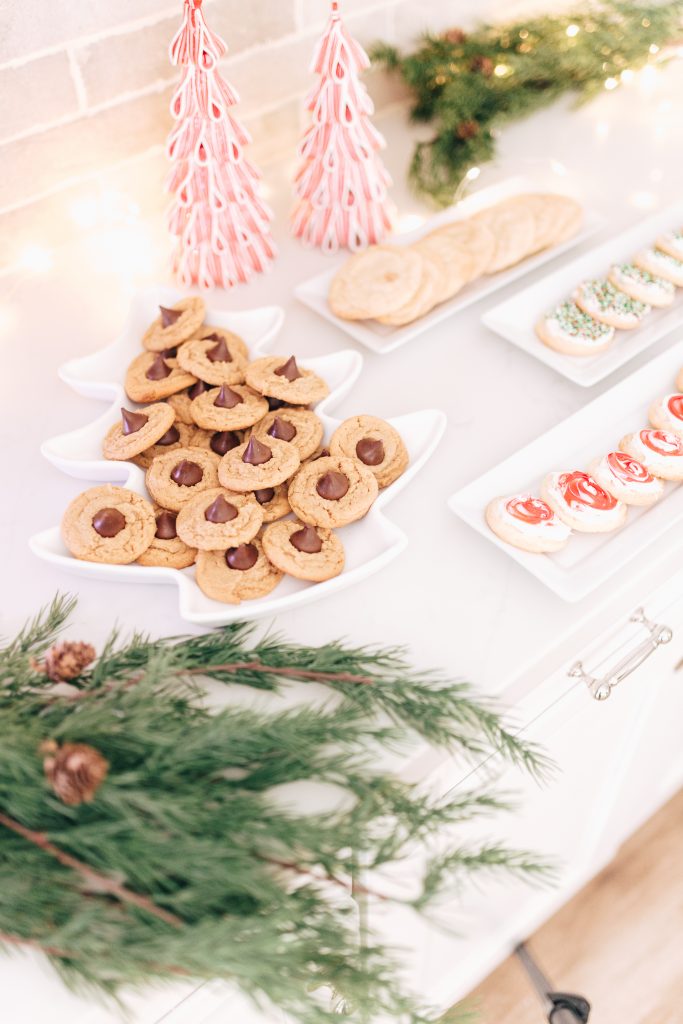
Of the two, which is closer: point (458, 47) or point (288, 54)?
point (288, 54)

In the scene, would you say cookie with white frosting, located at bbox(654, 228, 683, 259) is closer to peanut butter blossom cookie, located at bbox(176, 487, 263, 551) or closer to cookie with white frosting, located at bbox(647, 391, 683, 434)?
cookie with white frosting, located at bbox(647, 391, 683, 434)

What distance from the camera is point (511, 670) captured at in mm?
811

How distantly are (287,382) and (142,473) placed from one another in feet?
0.63

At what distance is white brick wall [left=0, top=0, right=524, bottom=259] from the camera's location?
106cm

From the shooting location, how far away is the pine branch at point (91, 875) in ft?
1.91

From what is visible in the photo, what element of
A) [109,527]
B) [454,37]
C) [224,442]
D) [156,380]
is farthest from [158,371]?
[454,37]

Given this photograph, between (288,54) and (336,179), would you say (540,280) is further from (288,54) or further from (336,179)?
(288,54)

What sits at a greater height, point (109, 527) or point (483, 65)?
point (483, 65)

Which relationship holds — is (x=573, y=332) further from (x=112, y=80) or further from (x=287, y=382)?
(x=112, y=80)

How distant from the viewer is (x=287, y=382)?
967 millimetres

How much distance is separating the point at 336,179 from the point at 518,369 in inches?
14.6

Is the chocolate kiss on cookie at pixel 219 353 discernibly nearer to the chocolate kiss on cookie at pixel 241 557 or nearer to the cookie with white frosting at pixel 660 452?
the chocolate kiss on cookie at pixel 241 557

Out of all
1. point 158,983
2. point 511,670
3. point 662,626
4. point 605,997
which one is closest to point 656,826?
point 605,997

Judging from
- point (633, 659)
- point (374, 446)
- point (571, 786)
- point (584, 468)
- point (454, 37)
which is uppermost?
point (454, 37)
